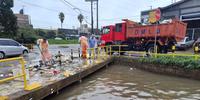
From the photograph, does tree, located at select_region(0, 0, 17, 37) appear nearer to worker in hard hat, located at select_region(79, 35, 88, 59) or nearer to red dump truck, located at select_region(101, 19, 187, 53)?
red dump truck, located at select_region(101, 19, 187, 53)

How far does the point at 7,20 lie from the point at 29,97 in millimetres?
32179

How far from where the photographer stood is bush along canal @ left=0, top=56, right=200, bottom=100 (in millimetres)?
6949

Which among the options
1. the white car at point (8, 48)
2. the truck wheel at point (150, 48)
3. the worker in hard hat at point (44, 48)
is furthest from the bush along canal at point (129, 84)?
the white car at point (8, 48)

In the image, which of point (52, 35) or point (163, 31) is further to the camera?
point (52, 35)

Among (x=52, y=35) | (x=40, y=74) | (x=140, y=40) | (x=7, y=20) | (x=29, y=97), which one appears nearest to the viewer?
(x=29, y=97)

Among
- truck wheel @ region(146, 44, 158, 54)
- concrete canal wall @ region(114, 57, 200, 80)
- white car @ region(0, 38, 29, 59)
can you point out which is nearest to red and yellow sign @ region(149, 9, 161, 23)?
truck wheel @ region(146, 44, 158, 54)

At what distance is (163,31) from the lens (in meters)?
13.7

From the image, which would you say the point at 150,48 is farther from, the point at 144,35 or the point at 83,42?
the point at 83,42

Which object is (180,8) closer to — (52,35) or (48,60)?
(48,60)

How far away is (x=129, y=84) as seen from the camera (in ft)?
29.5

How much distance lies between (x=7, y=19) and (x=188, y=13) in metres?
28.1

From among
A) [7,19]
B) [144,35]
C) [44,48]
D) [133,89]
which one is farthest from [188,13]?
[7,19]

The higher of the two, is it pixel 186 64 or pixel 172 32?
pixel 172 32

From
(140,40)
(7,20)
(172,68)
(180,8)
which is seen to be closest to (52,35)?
(7,20)
